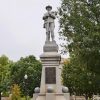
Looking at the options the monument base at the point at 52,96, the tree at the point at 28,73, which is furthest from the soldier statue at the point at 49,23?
the tree at the point at 28,73

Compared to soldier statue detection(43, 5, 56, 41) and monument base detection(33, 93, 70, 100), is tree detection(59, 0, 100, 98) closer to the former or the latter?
soldier statue detection(43, 5, 56, 41)

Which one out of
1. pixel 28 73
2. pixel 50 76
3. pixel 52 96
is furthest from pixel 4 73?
pixel 52 96

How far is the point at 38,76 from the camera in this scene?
71875mm

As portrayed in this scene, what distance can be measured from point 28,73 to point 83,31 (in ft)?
145

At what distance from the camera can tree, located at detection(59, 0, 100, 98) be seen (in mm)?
26594

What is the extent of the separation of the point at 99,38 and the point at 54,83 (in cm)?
447

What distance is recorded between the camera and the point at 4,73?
93375 millimetres

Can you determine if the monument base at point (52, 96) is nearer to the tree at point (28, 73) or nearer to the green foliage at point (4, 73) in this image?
the tree at point (28, 73)

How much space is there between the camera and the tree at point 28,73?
70812 millimetres

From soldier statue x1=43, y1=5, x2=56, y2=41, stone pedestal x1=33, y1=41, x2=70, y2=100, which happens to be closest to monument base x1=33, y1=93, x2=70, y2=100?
stone pedestal x1=33, y1=41, x2=70, y2=100

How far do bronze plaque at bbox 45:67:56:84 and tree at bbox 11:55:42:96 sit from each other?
149 feet

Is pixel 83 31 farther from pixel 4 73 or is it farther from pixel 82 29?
pixel 4 73

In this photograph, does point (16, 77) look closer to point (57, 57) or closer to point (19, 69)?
point (19, 69)

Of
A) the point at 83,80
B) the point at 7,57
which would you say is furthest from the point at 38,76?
the point at 83,80
